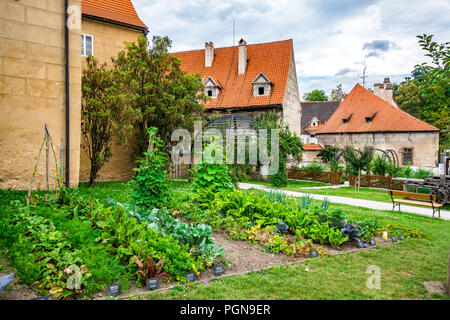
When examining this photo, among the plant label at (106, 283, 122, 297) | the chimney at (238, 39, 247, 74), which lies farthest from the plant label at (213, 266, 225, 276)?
the chimney at (238, 39, 247, 74)

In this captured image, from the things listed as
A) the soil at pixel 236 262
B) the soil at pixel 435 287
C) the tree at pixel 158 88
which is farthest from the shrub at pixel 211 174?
the tree at pixel 158 88

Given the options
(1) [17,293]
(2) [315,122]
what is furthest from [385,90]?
(1) [17,293]

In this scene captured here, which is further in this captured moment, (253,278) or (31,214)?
(31,214)

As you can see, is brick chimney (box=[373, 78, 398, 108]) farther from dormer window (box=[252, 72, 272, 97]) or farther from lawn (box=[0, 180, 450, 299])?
lawn (box=[0, 180, 450, 299])

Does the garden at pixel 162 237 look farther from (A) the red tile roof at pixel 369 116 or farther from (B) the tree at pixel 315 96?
(B) the tree at pixel 315 96

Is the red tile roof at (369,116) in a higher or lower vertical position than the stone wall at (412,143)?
higher

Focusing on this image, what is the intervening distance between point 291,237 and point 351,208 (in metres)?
5.73

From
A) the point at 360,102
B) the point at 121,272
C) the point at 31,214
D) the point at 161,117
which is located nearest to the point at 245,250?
the point at 121,272

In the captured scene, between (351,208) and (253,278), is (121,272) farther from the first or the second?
(351,208)

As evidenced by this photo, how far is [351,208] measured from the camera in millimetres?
10914

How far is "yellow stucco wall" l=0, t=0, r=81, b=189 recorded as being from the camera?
33.5 feet

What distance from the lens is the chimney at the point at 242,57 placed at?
89.5ft

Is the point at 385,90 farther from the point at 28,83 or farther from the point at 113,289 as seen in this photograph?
the point at 113,289

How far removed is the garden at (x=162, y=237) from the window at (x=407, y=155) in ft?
82.0
